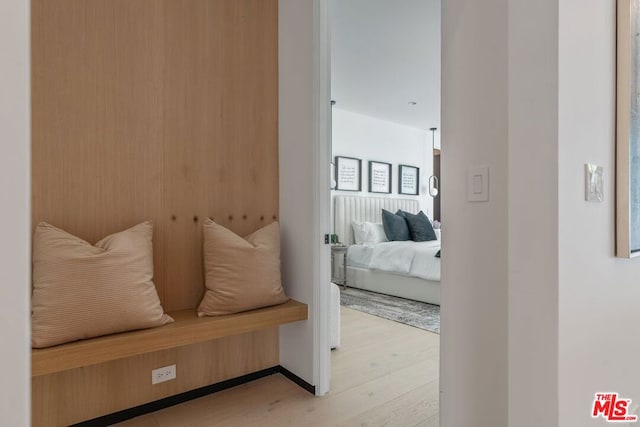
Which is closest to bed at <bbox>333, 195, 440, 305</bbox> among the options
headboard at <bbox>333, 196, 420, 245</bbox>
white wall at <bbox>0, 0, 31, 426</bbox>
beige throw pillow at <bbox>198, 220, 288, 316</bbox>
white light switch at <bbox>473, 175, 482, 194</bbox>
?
headboard at <bbox>333, 196, 420, 245</bbox>

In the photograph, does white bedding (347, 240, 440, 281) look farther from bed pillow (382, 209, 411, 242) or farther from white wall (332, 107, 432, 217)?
white wall (332, 107, 432, 217)

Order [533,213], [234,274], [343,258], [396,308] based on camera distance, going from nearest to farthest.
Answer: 1. [533,213]
2. [234,274]
3. [396,308]
4. [343,258]

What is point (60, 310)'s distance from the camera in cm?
152

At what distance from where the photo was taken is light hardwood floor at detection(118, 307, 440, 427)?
6.20ft

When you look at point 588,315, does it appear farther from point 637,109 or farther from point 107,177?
point 107,177

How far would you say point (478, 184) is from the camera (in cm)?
133

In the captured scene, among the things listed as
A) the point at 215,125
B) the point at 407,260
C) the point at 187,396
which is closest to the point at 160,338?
the point at 187,396

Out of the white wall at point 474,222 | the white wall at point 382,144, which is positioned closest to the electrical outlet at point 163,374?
the white wall at point 474,222

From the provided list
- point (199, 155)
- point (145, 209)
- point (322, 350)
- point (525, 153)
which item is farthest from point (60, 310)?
point (525, 153)

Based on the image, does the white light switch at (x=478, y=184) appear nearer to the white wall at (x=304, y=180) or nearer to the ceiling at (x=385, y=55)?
the white wall at (x=304, y=180)

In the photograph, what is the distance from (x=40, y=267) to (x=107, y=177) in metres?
0.54

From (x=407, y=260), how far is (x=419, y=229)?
1.13 metres

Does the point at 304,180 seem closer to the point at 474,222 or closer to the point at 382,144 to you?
the point at 474,222

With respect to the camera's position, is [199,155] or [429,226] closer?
[199,155]
